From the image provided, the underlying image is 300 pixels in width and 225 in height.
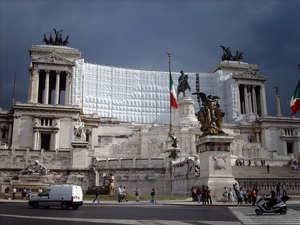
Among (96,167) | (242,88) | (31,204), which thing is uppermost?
(242,88)

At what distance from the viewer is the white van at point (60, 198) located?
20.2 m

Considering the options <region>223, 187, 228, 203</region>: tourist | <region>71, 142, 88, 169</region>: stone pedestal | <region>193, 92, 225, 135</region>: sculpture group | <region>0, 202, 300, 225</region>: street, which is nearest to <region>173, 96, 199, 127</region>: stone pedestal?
<region>71, 142, 88, 169</region>: stone pedestal

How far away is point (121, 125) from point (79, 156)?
28.7 m

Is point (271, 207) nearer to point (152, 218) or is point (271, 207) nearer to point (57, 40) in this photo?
point (152, 218)

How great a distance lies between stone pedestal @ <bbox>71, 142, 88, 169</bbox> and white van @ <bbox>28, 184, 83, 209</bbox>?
23579 mm

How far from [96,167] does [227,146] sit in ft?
79.4

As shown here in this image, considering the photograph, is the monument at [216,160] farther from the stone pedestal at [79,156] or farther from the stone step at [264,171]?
the stone pedestal at [79,156]

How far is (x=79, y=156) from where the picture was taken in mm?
44656

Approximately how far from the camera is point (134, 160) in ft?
139

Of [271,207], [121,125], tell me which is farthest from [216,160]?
[121,125]

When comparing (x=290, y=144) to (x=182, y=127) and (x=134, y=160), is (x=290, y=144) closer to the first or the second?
(x=182, y=127)

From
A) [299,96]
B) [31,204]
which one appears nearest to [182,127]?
[299,96]

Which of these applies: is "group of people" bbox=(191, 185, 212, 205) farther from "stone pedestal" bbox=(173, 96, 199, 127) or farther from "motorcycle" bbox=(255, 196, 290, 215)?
"stone pedestal" bbox=(173, 96, 199, 127)

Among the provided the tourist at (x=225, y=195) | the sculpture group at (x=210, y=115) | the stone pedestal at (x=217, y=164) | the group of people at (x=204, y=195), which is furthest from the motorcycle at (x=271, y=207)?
the sculpture group at (x=210, y=115)
